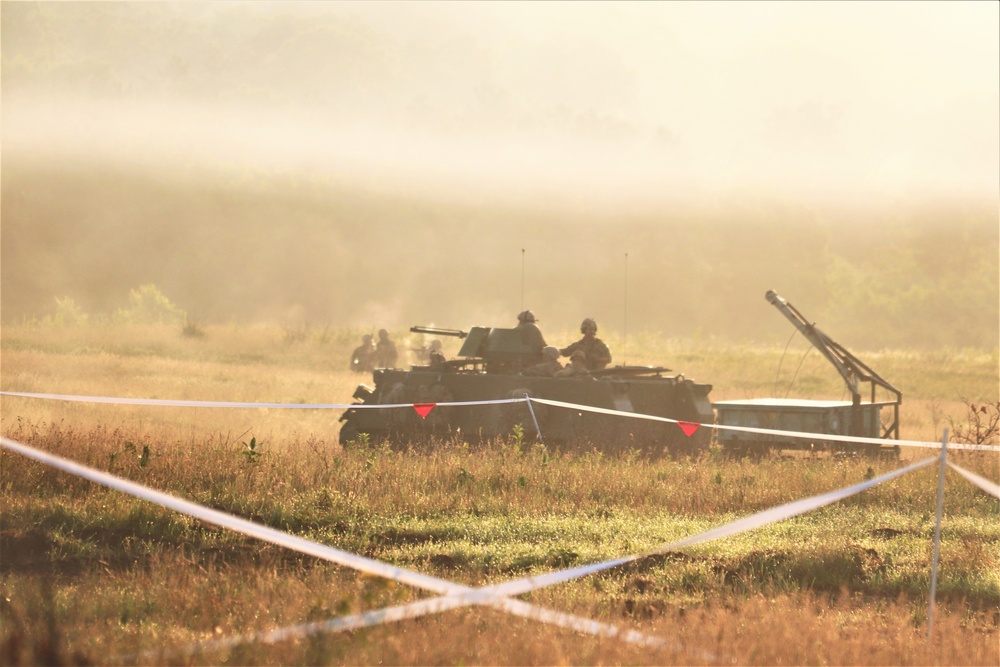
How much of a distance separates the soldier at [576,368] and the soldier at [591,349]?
Answer: 0.21m

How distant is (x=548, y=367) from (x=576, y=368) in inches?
16.6

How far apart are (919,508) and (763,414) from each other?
4.85 meters

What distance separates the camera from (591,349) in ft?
56.3

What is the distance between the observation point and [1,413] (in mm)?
20359

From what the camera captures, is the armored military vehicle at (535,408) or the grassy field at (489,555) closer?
the grassy field at (489,555)

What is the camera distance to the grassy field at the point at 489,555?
20.2 feet

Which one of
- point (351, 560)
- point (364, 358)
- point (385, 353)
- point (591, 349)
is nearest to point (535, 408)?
point (591, 349)

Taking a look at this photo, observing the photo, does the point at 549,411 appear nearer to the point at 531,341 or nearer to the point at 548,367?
the point at 548,367

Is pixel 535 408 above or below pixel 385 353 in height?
below

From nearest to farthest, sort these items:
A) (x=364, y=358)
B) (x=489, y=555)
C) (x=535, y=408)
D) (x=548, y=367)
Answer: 1. (x=489, y=555)
2. (x=535, y=408)
3. (x=548, y=367)
4. (x=364, y=358)

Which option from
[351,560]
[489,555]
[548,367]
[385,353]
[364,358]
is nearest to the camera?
[351,560]

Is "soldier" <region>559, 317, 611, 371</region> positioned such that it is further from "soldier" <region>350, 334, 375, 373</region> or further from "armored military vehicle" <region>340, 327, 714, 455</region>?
"soldier" <region>350, 334, 375, 373</region>

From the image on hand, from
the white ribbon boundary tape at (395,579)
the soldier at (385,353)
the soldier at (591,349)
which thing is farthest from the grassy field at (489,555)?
the soldier at (385,353)

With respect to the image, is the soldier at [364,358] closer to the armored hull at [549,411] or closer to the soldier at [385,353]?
the soldier at [385,353]
